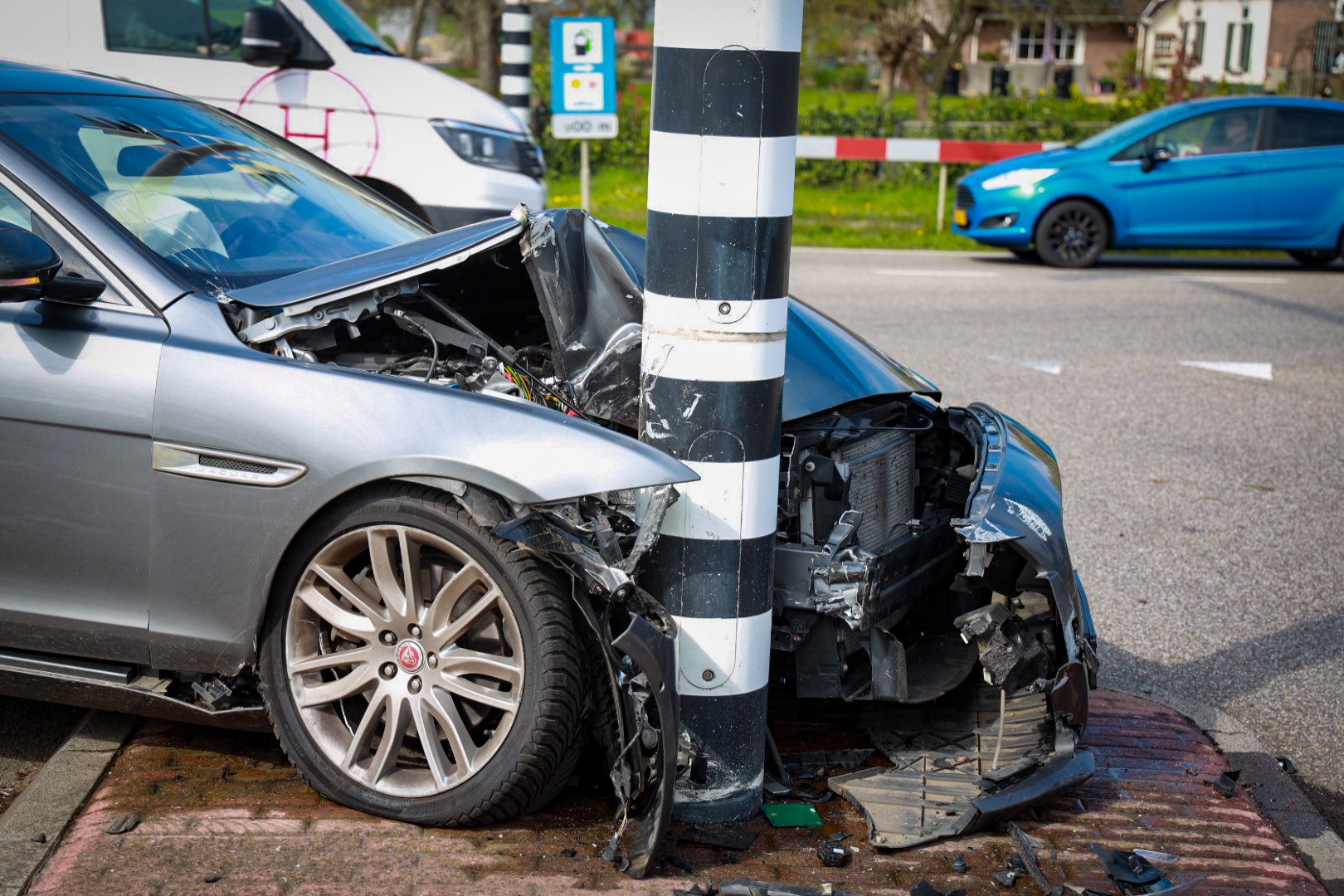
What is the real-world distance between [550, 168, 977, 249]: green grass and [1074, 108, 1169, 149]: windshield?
230 centimetres

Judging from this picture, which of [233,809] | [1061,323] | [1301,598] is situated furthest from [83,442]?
[1061,323]

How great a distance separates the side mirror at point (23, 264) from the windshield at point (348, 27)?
→ 19.1 feet

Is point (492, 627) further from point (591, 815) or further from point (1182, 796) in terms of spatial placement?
point (1182, 796)

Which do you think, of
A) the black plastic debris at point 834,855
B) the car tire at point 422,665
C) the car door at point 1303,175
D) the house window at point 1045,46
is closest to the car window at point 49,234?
the car tire at point 422,665

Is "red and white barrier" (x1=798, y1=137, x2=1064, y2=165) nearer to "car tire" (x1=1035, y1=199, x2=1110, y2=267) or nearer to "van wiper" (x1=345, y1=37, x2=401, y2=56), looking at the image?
"car tire" (x1=1035, y1=199, x2=1110, y2=267)

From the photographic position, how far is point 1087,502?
246 inches

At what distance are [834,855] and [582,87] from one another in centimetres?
1085

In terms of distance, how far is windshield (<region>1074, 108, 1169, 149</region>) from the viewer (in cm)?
1382

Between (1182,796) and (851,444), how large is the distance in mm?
1307

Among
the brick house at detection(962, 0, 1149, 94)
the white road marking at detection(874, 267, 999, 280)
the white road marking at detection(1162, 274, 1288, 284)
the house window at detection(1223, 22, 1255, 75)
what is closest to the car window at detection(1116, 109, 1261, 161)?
the white road marking at detection(1162, 274, 1288, 284)

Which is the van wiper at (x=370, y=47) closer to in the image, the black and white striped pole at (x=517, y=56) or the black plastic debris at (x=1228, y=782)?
the black and white striped pole at (x=517, y=56)

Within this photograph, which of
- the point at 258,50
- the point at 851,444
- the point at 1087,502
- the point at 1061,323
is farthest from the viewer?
the point at 1061,323

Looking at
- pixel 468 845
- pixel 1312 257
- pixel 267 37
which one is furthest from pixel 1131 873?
pixel 1312 257

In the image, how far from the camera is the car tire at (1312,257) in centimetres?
1438
